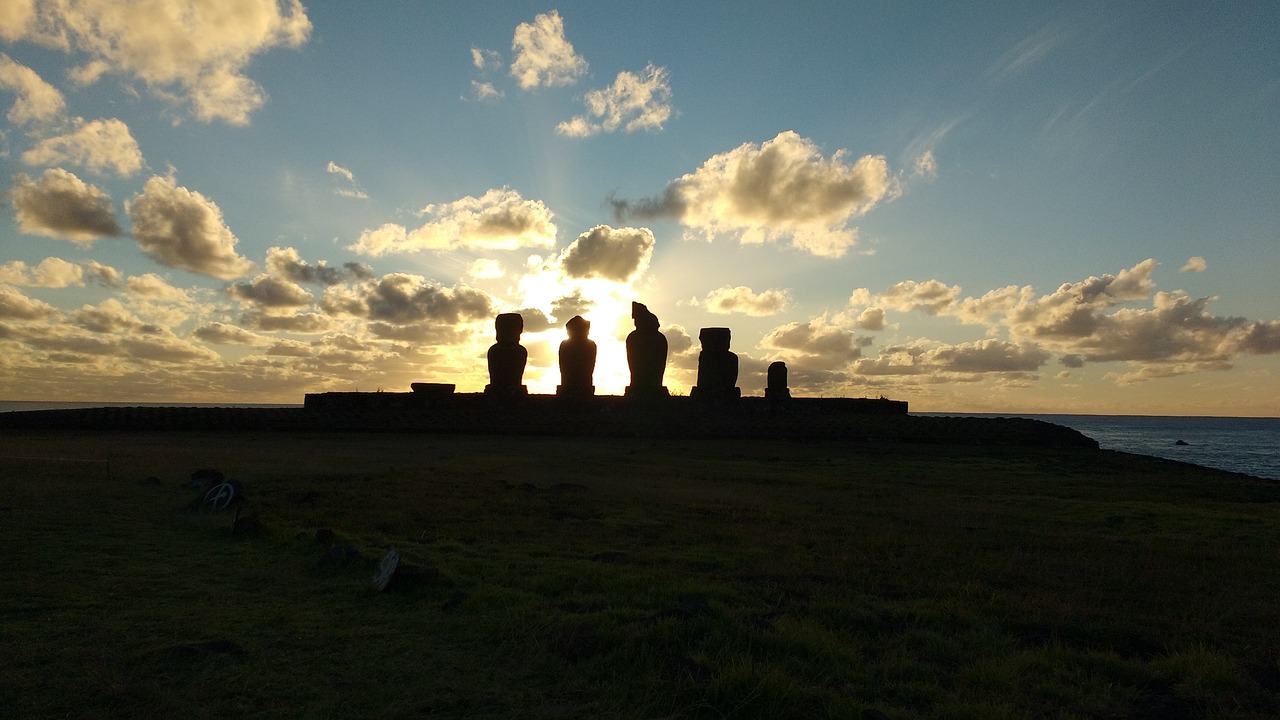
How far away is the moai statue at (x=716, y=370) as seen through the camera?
42.6m

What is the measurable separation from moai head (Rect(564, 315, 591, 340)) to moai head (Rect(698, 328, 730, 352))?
6.94 m

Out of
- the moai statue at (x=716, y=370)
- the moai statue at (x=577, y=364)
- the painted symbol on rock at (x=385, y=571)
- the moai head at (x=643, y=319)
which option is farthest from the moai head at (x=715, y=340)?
the painted symbol on rock at (x=385, y=571)

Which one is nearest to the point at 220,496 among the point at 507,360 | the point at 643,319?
the point at 507,360

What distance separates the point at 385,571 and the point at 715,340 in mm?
36875

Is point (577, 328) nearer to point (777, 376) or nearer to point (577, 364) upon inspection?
point (577, 364)

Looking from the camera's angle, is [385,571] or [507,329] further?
[507,329]

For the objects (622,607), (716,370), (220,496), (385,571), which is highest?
(716,370)

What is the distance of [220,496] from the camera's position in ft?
37.1

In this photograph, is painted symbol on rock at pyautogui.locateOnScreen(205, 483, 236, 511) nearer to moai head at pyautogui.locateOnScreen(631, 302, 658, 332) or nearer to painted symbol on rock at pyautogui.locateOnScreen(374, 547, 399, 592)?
painted symbol on rock at pyautogui.locateOnScreen(374, 547, 399, 592)

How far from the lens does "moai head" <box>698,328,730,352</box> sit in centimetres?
4316

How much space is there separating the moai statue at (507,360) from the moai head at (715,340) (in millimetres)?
10474

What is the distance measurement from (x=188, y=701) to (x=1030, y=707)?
17.0ft

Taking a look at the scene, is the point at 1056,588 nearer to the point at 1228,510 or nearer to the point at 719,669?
the point at 719,669

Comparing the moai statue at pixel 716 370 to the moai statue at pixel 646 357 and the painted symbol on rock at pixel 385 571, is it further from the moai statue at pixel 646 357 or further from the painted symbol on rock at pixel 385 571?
the painted symbol on rock at pixel 385 571
